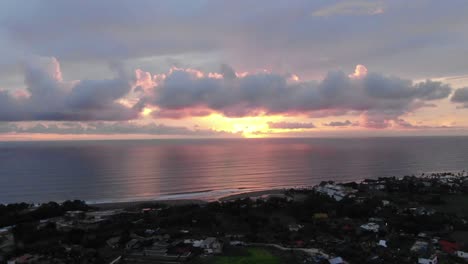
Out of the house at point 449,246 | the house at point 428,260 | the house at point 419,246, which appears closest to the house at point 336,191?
the house at point 419,246

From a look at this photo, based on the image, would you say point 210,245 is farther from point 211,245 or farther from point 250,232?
point 250,232

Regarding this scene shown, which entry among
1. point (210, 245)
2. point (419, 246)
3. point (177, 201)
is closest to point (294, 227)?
point (210, 245)

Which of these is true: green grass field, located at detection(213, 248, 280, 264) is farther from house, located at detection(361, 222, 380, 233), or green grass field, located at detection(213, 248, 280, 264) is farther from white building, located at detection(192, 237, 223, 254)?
house, located at detection(361, 222, 380, 233)

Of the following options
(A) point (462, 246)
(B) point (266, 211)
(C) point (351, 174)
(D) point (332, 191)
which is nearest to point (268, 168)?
(C) point (351, 174)

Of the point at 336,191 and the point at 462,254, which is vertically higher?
the point at 336,191

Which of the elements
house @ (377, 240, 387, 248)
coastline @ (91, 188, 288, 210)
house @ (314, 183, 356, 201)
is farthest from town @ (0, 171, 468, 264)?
coastline @ (91, 188, 288, 210)

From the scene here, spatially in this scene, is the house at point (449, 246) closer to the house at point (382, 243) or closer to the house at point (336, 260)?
the house at point (382, 243)
